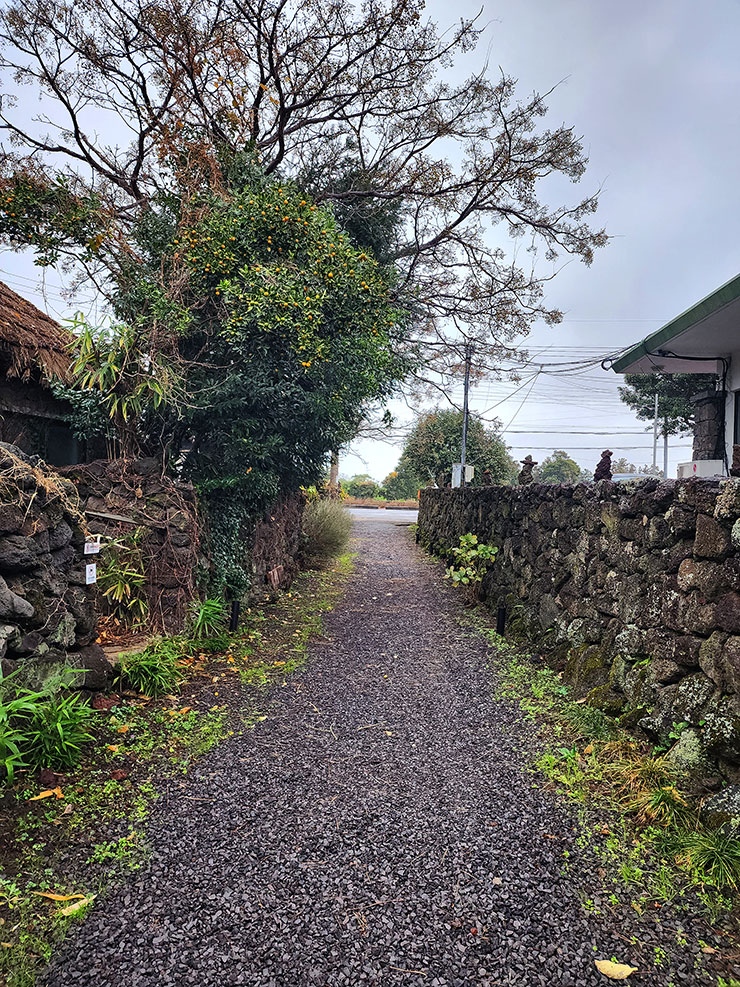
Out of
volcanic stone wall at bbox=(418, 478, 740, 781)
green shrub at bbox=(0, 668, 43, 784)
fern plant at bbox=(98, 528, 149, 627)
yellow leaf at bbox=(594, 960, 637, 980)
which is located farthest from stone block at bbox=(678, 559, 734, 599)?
fern plant at bbox=(98, 528, 149, 627)

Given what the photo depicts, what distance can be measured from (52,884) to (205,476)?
161 inches

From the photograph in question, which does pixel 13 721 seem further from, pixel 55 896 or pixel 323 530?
pixel 323 530

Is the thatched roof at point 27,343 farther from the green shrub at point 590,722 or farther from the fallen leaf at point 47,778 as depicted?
the green shrub at point 590,722

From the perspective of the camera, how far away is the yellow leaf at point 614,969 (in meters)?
1.78

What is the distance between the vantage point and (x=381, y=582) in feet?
28.5

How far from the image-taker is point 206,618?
5188 mm

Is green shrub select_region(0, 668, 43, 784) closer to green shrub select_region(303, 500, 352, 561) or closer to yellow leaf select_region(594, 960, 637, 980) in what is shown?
yellow leaf select_region(594, 960, 637, 980)

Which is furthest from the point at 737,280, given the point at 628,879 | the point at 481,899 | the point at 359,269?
the point at 481,899

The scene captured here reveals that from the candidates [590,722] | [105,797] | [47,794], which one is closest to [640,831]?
[590,722]

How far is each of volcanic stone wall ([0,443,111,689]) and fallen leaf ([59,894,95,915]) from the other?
1421 mm

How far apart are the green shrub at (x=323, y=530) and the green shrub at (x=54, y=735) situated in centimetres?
642

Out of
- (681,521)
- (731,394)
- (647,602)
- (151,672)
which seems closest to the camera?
(681,521)

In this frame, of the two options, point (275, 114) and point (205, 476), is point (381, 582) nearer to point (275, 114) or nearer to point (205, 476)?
point (205, 476)

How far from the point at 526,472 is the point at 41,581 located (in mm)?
5270
